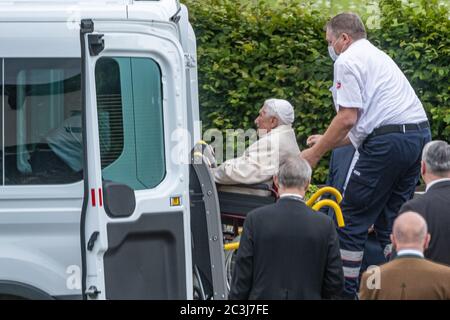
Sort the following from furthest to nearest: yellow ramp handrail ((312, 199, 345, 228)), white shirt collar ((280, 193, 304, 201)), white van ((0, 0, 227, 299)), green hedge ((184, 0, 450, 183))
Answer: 1. green hedge ((184, 0, 450, 183))
2. yellow ramp handrail ((312, 199, 345, 228))
3. white van ((0, 0, 227, 299))
4. white shirt collar ((280, 193, 304, 201))

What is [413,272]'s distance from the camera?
199 inches

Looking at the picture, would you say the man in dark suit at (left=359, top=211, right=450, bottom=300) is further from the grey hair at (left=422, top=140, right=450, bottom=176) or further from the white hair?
the white hair

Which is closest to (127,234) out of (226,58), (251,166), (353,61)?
(251,166)

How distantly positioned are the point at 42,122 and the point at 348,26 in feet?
7.90

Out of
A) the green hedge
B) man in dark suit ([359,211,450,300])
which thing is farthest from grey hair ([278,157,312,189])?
the green hedge

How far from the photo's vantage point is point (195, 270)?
21.5ft

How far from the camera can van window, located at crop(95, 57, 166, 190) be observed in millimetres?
6125

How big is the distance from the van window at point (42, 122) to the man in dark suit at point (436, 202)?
205 cm

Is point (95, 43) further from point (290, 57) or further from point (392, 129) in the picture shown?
point (290, 57)

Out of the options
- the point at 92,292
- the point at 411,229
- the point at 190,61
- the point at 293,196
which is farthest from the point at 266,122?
the point at 411,229

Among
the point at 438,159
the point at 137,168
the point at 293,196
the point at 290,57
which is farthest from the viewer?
the point at 290,57

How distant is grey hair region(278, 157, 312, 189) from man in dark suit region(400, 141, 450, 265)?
64 centimetres

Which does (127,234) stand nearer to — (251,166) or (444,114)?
(251,166)

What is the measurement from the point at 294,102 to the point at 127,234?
16.2ft
